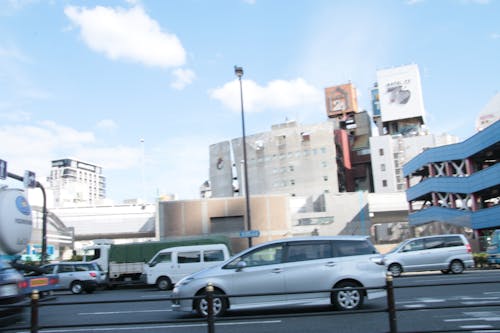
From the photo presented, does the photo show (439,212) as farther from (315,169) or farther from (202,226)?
(315,169)

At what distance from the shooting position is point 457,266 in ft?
71.1

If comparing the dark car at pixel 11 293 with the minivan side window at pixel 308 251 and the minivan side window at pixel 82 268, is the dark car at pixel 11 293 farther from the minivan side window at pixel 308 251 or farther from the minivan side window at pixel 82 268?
the minivan side window at pixel 82 268

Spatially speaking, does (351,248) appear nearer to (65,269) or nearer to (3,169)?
(3,169)

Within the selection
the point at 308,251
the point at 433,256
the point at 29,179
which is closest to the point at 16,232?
the point at 308,251

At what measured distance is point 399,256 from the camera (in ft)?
73.0

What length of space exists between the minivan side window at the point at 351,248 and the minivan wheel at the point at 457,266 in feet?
40.7

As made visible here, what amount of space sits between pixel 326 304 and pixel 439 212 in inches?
1520

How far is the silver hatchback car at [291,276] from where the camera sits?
10586mm

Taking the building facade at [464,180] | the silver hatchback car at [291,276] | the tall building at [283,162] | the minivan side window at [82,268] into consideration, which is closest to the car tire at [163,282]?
the minivan side window at [82,268]

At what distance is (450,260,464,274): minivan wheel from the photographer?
70.9 feet

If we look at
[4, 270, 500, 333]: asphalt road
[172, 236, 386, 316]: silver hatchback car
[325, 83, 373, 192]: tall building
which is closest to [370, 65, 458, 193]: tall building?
[325, 83, 373, 192]: tall building

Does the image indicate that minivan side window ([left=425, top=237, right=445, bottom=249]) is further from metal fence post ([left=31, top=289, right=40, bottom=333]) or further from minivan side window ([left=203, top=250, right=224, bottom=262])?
metal fence post ([left=31, top=289, right=40, bottom=333])

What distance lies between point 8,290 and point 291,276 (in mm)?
5672

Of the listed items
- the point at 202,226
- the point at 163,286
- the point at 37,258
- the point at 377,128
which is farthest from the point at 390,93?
the point at 163,286
